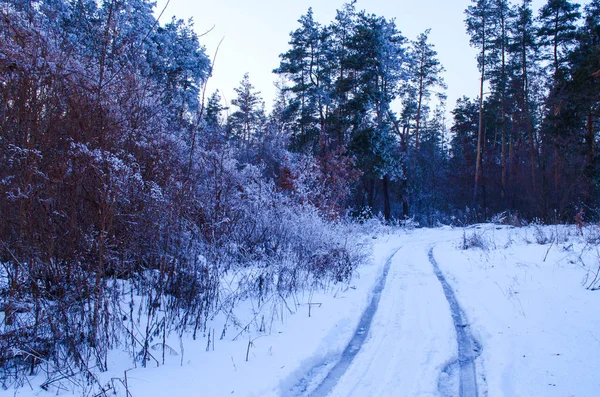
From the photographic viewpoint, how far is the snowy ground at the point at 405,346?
295cm

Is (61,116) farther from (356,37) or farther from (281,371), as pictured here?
(356,37)

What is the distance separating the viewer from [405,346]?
12.4 ft

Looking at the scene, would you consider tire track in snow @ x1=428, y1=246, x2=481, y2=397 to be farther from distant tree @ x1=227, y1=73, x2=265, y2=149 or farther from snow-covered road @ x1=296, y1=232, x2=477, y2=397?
distant tree @ x1=227, y1=73, x2=265, y2=149

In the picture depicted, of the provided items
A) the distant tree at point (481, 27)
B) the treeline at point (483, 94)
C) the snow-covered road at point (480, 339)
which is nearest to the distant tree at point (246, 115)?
the treeline at point (483, 94)

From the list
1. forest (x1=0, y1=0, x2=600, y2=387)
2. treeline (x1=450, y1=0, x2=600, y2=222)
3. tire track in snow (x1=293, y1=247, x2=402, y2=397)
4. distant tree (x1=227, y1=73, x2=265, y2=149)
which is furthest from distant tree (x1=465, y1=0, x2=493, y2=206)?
tire track in snow (x1=293, y1=247, x2=402, y2=397)

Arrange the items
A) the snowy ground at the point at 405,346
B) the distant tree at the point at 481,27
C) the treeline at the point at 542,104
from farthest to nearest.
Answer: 1. the distant tree at the point at 481,27
2. the treeline at the point at 542,104
3. the snowy ground at the point at 405,346

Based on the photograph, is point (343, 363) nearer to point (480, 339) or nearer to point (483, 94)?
point (480, 339)

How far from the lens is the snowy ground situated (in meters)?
2.95

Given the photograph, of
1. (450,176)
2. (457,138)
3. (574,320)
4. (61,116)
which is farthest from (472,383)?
(457,138)

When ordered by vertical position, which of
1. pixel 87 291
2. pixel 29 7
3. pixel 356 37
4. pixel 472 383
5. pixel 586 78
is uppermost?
pixel 356 37

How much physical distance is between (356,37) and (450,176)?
19.6 m

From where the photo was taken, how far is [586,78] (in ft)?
56.7

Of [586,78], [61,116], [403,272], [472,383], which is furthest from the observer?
[586,78]

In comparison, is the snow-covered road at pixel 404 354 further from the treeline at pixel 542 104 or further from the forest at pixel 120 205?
the treeline at pixel 542 104
